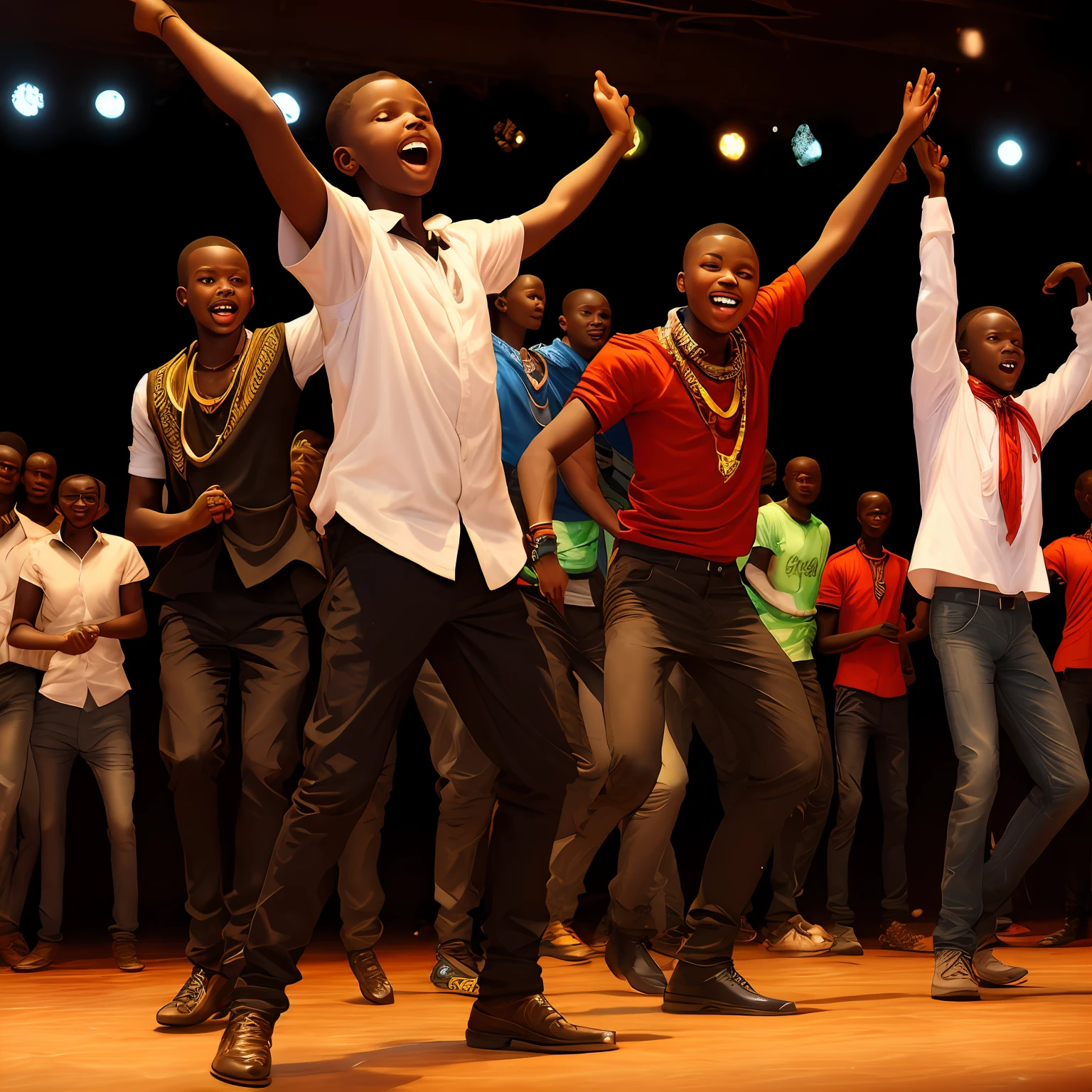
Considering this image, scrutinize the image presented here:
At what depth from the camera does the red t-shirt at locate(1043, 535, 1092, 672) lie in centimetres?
692

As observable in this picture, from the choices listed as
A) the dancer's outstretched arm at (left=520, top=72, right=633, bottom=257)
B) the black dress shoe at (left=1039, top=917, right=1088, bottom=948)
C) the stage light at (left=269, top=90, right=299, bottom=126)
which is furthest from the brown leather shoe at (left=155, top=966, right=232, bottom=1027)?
the stage light at (left=269, top=90, right=299, bottom=126)

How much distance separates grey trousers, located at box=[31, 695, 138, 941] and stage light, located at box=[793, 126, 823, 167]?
5.11 meters

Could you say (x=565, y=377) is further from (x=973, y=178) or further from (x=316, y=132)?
(x=973, y=178)

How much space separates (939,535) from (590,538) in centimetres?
124

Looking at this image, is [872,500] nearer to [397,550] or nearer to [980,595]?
[980,595]

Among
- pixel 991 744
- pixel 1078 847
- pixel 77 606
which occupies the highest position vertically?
pixel 77 606

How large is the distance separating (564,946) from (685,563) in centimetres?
255

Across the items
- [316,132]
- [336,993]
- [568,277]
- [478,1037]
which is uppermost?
[316,132]

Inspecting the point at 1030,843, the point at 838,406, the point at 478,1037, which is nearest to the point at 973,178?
the point at 838,406

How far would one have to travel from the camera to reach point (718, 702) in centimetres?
381

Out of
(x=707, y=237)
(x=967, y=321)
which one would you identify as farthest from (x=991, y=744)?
(x=707, y=237)

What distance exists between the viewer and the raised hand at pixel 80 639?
19.0 feet

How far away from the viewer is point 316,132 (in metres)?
7.48

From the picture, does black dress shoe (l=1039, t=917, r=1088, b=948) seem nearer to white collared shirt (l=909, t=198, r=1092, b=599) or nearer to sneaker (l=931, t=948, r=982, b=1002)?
sneaker (l=931, t=948, r=982, b=1002)
